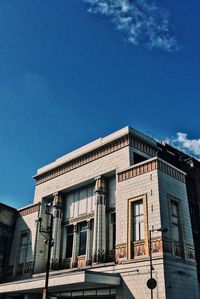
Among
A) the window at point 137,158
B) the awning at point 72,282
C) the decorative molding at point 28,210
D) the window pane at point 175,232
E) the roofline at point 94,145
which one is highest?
the roofline at point 94,145

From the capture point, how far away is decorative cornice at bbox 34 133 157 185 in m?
27.1

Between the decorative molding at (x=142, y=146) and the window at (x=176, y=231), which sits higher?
the decorative molding at (x=142, y=146)

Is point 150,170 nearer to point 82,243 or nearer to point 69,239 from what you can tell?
point 82,243

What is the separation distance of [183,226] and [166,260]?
351cm

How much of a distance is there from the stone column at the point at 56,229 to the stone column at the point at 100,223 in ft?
16.4

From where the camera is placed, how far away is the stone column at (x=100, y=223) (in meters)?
24.8

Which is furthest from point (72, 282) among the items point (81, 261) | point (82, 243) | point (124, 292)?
point (82, 243)

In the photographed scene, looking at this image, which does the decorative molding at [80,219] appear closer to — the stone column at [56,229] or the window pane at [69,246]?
the stone column at [56,229]

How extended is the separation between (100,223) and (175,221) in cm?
594

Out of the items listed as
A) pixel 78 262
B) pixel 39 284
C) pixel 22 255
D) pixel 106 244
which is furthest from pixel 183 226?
pixel 22 255

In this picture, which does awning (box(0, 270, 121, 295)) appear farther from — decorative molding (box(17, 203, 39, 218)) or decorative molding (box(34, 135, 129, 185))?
decorative molding (box(34, 135, 129, 185))

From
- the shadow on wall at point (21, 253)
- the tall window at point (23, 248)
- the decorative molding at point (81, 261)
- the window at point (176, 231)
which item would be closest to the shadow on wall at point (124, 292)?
the window at point (176, 231)

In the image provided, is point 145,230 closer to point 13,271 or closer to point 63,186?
point 63,186

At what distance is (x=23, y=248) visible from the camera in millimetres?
32438
